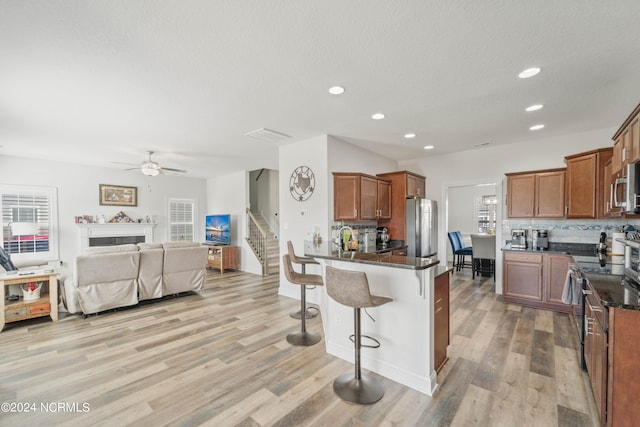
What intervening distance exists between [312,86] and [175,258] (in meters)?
3.74

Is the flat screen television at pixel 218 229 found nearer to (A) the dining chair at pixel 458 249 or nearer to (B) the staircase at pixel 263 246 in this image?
(B) the staircase at pixel 263 246

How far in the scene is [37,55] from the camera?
2262 millimetres

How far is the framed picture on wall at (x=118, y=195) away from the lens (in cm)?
722

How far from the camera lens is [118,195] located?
744 centimetres

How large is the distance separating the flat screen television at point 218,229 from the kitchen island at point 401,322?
5.80 m

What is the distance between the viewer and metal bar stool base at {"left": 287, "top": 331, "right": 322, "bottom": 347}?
3154 mm

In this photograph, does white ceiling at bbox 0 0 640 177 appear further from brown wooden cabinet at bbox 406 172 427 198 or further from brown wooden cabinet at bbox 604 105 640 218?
brown wooden cabinet at bbox 406 172 427 198

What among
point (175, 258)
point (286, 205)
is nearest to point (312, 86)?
point (286, 205)

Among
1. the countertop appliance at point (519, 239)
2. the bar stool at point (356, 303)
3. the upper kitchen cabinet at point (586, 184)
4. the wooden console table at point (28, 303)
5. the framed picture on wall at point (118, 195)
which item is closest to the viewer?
the bar stool at point (356, 303)

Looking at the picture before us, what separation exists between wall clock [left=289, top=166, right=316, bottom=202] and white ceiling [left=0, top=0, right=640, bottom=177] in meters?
0.72

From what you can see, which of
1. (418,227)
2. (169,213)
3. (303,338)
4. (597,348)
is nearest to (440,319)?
(597,348)

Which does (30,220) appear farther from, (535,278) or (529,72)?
(535,278)

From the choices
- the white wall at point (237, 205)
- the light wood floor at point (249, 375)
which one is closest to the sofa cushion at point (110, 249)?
the light wood floor at point (249, 375)

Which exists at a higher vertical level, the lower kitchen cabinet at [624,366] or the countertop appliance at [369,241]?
the countertop appliance at [369,241]
